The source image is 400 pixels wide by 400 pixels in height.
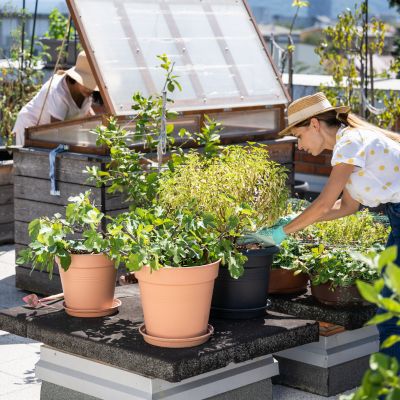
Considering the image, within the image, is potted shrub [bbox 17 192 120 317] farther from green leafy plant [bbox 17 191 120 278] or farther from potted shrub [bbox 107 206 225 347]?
potted shrub [bbox 107 206 225 347]

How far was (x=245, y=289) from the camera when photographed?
3.86 m

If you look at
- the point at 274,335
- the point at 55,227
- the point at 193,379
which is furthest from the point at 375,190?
the point at 55,227

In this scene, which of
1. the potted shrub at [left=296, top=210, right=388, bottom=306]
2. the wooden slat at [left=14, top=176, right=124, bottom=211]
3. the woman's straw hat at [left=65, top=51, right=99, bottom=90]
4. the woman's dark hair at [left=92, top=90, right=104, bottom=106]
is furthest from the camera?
the woman's dark hair at [left=92, top=90, right=104, bottom=106]

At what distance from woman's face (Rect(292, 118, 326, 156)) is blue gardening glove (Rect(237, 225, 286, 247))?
352mm

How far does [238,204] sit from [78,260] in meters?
0.69

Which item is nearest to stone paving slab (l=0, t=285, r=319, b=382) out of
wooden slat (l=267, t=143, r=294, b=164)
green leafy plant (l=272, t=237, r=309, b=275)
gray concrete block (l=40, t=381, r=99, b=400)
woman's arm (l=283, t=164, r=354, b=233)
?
gray concrete block (l=40, t=381, r=99, b=400)

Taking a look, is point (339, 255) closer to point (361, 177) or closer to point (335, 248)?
point (335, 248)

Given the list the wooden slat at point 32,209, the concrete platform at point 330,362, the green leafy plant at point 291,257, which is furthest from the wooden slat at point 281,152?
the concrete platform at point 330,362

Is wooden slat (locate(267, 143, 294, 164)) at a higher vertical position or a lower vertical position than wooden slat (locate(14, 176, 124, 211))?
higher

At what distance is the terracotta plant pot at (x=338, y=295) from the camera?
4.20 meters

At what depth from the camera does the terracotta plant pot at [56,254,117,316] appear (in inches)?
150

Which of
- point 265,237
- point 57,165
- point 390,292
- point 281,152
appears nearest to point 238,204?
point 265,237

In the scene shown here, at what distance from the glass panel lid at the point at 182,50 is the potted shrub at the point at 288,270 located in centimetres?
153

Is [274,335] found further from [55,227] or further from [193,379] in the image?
[55,227]
